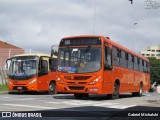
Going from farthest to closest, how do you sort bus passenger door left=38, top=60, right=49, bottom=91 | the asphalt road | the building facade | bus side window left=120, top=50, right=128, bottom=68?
the building facade → bus passenger door left=38, top=60, right=49, bottom=91 → bus side window left=120, top=50, right=128, bottom=68 → the asphalt road

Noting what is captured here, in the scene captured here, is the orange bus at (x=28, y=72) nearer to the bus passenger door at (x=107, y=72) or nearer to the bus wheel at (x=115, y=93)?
the bus wheel at (x=115, y=93)

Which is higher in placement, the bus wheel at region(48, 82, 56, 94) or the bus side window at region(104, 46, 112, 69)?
the bus side window at region(104, 46, 112, 69)

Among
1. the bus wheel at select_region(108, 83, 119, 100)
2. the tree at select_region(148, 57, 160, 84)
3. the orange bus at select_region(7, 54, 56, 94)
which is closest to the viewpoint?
the bus wheel at select_region(108, 83, 119, 100)

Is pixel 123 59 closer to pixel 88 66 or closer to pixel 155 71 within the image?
pixel 88 66

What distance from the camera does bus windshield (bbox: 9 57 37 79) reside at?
2831cm

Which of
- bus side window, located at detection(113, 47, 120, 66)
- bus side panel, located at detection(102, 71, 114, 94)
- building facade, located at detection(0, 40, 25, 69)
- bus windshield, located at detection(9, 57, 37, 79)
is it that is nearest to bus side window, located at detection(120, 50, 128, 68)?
bus side window, located at detection(113, 47, 120, 66)

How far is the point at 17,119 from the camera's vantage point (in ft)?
36.8

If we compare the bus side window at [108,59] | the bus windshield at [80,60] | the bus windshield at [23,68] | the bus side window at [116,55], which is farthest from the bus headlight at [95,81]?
the bus windshield at [23,68]

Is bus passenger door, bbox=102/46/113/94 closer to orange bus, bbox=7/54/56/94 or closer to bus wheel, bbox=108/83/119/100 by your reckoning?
bus wheel, bbox=108/83/119/100

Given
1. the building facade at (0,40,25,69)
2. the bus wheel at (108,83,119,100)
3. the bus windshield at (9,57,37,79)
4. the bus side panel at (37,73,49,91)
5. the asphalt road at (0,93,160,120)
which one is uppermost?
the building facade at (0,40,25,69)

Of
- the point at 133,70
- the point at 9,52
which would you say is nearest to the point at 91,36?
the point at 133,70

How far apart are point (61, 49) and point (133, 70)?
7.70 metres

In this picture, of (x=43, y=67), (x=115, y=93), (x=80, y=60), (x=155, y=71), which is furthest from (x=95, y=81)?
(x=155, y=71)

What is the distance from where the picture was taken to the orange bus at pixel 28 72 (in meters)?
28.3
